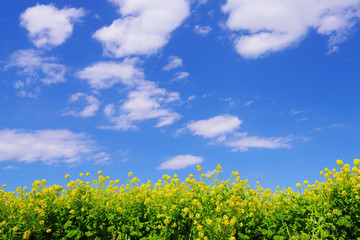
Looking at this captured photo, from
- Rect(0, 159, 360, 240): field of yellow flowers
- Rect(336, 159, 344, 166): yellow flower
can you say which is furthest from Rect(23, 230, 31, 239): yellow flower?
Rect(336, 159, 344, 166): yellow flower

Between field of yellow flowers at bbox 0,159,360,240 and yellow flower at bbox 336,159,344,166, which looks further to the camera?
yellow flower at bbox 336,159,344,166

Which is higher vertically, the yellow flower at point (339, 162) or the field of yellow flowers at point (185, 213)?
the yellow flower at point (339, 162)

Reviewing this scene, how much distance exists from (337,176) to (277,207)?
1376 mm

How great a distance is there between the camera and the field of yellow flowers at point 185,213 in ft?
20.3

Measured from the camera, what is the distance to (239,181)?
280 inches

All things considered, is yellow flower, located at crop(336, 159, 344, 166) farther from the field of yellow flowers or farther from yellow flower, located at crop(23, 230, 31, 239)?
yellow flower, located at crop(23, 230, 31, 239)

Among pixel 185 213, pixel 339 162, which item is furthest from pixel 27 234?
pixel 339 162

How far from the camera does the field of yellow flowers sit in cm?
618

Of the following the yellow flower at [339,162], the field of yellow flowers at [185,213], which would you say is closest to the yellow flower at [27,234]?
the field of yellow flowers at [185,213]

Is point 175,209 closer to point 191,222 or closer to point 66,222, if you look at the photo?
point 191,222

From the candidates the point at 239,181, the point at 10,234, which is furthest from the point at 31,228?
the point at 239,181

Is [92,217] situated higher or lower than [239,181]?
lower

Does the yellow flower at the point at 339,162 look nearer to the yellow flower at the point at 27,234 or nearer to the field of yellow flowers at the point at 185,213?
the field of yellow flowers at the point at 185,213

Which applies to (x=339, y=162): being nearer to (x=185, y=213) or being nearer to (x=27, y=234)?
(x=185, y=213)
